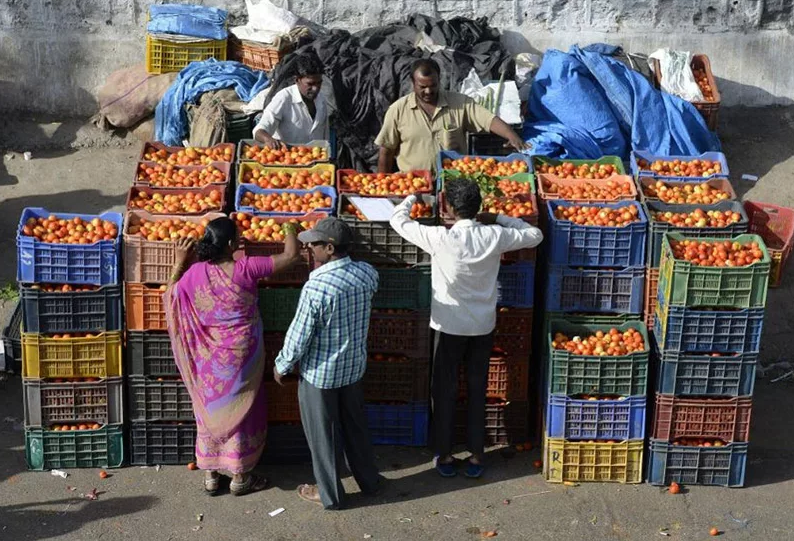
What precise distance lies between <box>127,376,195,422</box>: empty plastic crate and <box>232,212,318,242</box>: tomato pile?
1.05 meters

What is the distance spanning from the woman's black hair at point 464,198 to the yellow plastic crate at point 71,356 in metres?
2.27

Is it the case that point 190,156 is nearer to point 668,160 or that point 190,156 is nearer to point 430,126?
point 430,126

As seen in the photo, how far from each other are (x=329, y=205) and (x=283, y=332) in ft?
2.99

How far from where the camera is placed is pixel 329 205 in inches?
316

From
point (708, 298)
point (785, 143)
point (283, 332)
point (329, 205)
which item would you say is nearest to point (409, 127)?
point (329, 205)

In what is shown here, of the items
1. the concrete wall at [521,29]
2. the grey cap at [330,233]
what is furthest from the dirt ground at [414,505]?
the concrete wall at [521,29]

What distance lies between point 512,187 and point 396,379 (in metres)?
1.54

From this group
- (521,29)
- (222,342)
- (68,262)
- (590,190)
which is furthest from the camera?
(521,29)

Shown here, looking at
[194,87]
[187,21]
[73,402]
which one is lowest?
[73,402]

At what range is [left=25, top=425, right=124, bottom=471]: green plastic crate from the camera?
783cm

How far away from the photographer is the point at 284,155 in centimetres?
884

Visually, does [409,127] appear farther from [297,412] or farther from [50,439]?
[50,439]

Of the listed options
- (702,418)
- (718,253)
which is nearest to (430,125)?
(718,253)

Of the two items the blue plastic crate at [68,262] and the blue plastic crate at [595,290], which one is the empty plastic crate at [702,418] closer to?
the blue plastic crate at [595,290]
